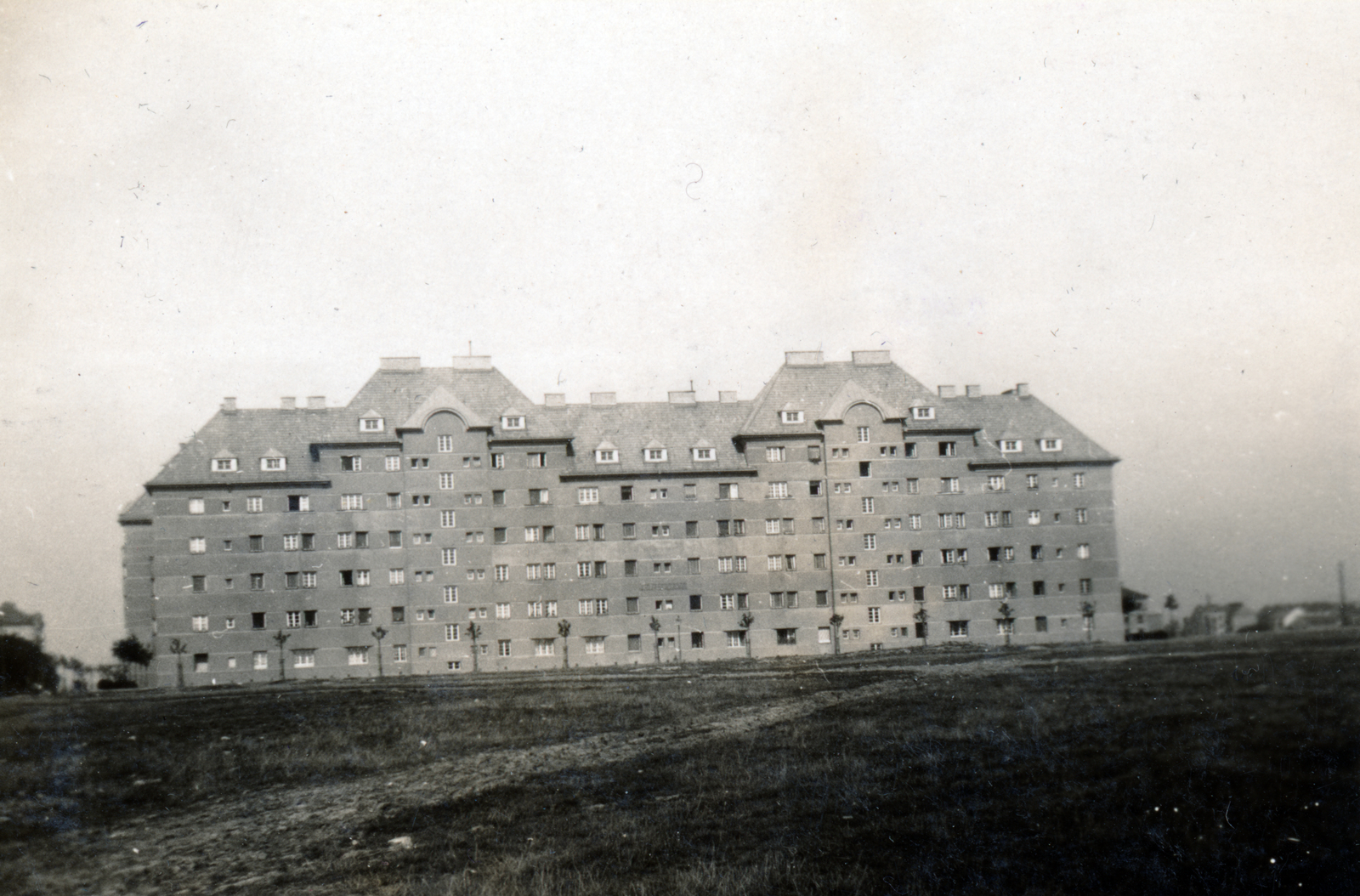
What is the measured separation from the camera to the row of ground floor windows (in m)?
56.2

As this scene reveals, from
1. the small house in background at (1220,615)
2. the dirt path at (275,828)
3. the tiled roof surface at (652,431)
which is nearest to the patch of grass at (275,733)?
the dirt path at (275,828)

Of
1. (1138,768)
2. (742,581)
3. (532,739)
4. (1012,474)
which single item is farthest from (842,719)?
(1012,474)

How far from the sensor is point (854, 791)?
1309 centimetres

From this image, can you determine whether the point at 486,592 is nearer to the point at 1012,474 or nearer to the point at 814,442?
the point at 814,442

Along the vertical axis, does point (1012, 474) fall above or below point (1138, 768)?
above

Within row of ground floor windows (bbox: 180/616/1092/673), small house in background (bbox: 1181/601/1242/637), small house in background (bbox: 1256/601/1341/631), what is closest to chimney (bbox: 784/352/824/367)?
row of ground floor windows (bbox: 180/616/1092/673)

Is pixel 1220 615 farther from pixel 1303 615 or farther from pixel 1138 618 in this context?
pixel 1138 618

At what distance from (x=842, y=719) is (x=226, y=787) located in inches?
479

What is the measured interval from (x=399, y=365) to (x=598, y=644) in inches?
905

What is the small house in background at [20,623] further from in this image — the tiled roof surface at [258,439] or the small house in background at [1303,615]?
the small house in background at [1303,615]

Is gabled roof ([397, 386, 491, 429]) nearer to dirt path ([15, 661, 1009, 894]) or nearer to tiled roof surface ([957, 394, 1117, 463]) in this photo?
tiled roof surface ([957, 394, 1117, 463])

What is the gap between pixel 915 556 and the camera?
200 ft

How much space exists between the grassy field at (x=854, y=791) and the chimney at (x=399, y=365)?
40.5 m

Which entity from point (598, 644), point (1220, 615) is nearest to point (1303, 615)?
point (1220, 615)
